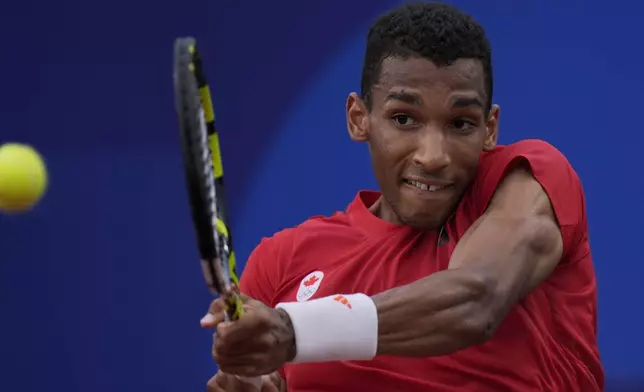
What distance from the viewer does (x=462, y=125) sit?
2.40 m

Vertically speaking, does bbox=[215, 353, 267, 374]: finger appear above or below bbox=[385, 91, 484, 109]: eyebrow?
below

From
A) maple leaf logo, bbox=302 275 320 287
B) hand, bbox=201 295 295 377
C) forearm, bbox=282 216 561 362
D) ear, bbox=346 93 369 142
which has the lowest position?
hand, bbox=201 295 295 377

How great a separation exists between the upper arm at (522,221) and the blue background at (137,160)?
1.53 meters

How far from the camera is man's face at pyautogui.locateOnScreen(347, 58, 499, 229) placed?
2352 mm

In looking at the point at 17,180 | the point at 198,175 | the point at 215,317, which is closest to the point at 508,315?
the point at 215,317

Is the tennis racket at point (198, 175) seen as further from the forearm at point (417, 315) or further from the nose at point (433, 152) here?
the nose at point (433, 152)

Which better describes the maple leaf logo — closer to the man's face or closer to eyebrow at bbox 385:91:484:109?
the man's face

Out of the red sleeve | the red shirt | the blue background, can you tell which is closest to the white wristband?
the red shirt

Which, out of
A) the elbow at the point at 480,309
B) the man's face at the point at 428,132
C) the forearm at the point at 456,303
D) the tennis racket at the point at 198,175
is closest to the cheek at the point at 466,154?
the man's face at the point at 428,132

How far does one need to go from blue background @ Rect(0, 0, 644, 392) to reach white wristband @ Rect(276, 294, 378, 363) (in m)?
1.87

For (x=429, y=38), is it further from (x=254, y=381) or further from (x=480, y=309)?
(x=254, y=381)

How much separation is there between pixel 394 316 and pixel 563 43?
1904mm

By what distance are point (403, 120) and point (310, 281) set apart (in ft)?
1.47

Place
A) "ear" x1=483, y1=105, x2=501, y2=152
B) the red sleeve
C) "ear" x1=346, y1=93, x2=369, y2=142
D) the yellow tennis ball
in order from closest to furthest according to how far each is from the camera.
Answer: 1. the red sleeve
2. "ear" x1=483, y1=105, x2=501, y2=152
3. "ear" x1=346, y1=93, x2=369, y2=142
4. the yellow tennis ball
